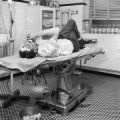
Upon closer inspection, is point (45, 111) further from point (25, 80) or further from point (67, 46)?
point (25, 80)

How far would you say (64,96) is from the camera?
271 centimetres

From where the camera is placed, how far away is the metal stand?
2504 mm

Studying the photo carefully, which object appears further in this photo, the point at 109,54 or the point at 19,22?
the point at 109,54

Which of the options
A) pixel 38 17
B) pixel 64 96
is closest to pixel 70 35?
pixel 64 96

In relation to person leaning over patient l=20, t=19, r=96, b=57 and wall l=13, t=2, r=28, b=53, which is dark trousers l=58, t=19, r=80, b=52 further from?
wall l=13, t=2, r=28, b=53

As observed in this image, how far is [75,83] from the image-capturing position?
3.35 m

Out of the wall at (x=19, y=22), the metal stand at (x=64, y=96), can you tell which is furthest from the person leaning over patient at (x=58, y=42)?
the wall at (x=19, y=22)

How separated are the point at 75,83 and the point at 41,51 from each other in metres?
1.32

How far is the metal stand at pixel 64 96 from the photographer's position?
2504mm

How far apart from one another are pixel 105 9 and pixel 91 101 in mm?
2827

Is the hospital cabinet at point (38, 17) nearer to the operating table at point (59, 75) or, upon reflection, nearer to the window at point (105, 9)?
the window at point (105, 9)

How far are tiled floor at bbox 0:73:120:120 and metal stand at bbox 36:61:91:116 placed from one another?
4.0 inches

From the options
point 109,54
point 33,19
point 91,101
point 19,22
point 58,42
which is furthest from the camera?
point 109,54

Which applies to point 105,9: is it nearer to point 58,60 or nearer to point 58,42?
point 58,42
